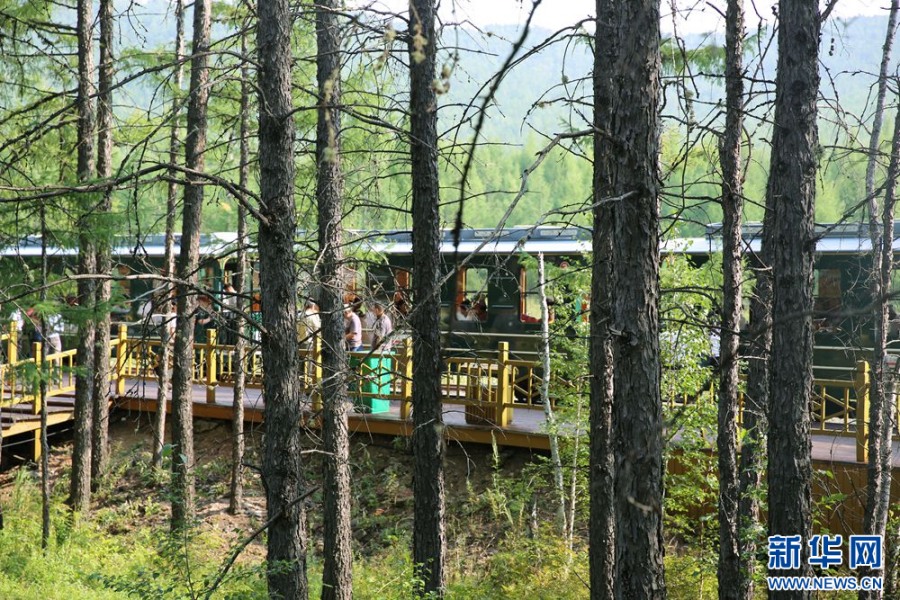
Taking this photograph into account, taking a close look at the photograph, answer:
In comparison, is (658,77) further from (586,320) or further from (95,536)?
(95,536)

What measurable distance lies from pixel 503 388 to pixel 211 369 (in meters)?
5.99

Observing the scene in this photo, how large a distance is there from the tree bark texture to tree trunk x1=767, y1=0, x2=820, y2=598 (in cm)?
180

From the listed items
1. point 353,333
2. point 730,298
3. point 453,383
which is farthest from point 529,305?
point 730,298

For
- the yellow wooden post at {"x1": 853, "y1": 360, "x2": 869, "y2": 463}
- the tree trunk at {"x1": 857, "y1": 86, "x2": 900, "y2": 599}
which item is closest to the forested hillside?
the tree trunk at {"x1": 857, "y1": 86, "x2": 900, "y2": 599}

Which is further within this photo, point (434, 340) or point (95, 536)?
point (95, 536)

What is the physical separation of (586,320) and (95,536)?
280 inches

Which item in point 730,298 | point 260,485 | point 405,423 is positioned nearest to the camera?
point 730,298

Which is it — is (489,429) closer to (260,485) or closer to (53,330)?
(260,485)

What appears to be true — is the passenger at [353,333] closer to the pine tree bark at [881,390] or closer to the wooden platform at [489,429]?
the wooden platform at [489,429]

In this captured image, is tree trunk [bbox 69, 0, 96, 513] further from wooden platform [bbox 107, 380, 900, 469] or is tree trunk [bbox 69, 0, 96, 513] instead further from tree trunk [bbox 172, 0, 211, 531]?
tree trunk [bbox 172, 0, 211, 531]

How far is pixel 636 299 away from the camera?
13.9 ft

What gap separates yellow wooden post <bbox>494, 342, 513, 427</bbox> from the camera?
496 inches

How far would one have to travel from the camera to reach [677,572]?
352 inches

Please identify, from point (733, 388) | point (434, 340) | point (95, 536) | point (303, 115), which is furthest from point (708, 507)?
point (95, 536)
